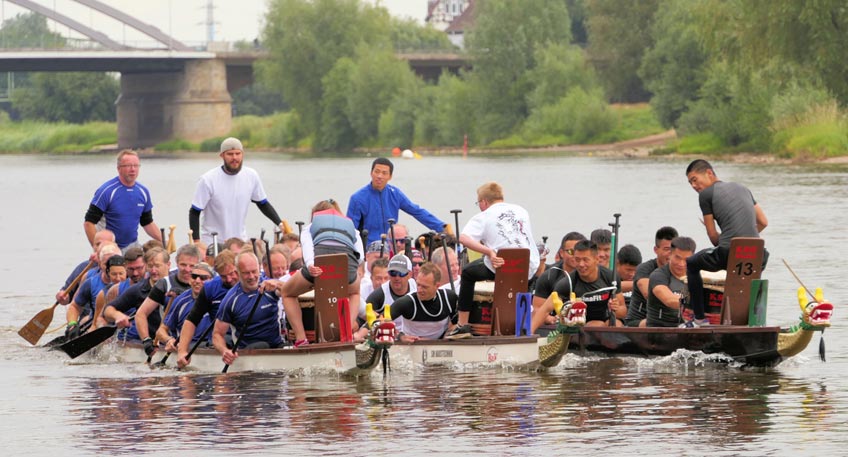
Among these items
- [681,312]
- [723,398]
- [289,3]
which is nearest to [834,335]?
[681,312]

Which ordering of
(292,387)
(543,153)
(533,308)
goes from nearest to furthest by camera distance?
(292,387) → (533,308) → (543,153)

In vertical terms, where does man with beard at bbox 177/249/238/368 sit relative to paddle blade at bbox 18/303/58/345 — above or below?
above

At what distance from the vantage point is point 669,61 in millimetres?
70438

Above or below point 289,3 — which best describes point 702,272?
below

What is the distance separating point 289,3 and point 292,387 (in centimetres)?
7975

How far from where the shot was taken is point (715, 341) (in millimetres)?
13367

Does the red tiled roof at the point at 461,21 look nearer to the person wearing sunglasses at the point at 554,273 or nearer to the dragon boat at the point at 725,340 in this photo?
the person wearing sunglasses at the point at 554,273

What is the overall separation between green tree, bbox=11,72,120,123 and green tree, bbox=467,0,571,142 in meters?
50.7

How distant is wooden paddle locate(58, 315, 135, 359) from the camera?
15273mm

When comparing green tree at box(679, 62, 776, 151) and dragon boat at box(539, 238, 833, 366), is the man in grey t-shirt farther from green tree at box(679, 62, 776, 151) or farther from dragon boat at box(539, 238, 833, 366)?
green tree at box(679, 62, 776, 151)

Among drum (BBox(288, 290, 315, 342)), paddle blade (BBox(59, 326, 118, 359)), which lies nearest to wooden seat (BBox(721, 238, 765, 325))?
drum (BBox(288, 290, 315, 342))

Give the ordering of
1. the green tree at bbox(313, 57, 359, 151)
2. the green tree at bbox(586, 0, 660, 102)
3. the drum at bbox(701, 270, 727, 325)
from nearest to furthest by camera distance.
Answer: the drum at bbox(701, 270, 727, 325) → the green tree at bbox(586, 0, 660, 102) → the green tree at bbox(313, 57, 359, 151)

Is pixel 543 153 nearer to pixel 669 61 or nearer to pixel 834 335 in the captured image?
pixel 669 61

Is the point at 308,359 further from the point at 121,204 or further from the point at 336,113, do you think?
the point at 336,113
